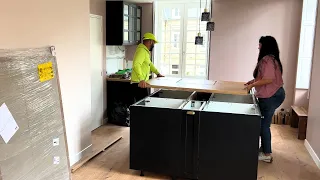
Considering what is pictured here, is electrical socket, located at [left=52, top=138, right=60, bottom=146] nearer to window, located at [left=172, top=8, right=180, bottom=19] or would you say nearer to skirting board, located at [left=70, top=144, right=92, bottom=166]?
skirting board, located at [left=70, top=144, right=92, bottom=166]

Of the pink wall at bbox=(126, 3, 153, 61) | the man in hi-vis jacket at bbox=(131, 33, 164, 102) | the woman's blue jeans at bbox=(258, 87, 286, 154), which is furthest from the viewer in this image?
the pink wall at bbox=(126, 3, 153, 61)

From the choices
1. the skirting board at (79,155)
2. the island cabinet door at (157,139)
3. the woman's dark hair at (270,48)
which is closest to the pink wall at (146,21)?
the skirting board at (79,155)

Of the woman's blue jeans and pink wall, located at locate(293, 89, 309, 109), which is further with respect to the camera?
pink wall, located at locate(293, 89, 309, 109)

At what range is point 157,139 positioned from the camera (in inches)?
130

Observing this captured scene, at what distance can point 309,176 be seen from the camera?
3.53 metres

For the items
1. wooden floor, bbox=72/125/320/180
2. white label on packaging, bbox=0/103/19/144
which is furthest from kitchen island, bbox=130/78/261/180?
white label on packaging, bbox=0/103/19/144

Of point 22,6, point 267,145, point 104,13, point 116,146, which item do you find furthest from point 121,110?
point 22,6

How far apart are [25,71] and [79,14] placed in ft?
4.01

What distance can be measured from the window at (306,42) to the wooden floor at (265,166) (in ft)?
4.43

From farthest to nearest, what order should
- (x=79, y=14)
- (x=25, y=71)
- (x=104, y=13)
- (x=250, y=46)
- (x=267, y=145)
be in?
(x=250, y=46) < (x=104, y=13) < (x=267, y=145) < (x=79, y=14) < (x=25, y=71)

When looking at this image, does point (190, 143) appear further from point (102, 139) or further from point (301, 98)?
point (301, 98)

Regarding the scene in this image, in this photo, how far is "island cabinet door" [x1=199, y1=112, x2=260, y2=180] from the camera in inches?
120

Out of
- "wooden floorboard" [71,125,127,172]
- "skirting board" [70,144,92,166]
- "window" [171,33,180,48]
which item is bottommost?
"wooden floorboard" [71,125,127,172]

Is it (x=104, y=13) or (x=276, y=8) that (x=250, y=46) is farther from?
(x=104, y=13)
